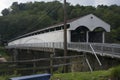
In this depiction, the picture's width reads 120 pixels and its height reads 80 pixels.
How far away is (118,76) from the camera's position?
35.7ft

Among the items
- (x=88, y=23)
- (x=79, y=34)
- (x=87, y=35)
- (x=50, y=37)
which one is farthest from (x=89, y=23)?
(x=50, y=37)

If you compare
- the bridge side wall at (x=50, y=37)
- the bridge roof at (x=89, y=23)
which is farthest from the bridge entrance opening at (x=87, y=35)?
the bridge side wall at (x=50, y=37)

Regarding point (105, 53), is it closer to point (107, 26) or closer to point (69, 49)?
point (69, 49)

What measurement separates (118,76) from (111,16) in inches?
4670

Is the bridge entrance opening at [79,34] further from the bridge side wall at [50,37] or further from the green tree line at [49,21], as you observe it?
the green tree line at [49,21]

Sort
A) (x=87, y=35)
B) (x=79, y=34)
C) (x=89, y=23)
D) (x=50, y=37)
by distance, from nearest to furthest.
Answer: (x=89, y=23), (x=87, y=35), (x=79, y=34), (x=50, y=37)

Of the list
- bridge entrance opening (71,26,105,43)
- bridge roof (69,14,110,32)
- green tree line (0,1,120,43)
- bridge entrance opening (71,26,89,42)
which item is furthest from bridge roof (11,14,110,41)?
green tree line (0,1,120,43)

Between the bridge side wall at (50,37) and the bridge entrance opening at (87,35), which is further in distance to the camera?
the bridge entrance opening at (87,35)

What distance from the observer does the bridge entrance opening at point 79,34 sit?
190 feet

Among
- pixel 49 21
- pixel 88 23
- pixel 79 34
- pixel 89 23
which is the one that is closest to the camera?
pixel 88 23

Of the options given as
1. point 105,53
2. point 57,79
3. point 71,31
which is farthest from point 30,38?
point 57,79

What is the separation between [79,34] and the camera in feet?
198

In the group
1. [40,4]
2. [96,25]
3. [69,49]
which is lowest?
[69,49]

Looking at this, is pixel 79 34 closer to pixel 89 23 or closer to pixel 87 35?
pixel 87 35
